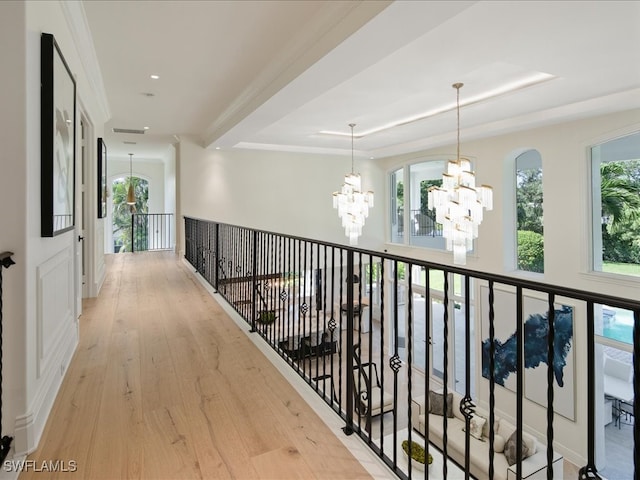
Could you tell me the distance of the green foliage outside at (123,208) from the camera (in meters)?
12.2

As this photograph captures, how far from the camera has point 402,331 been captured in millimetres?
10859

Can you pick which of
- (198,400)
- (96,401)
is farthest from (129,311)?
(198,400)

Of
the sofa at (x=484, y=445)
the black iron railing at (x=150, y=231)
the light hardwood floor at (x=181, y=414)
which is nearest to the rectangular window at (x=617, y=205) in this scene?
the sofa at (x=484, y=445)

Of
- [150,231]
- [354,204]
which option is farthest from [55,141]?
[150,231]

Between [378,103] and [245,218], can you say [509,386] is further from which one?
[245,218]

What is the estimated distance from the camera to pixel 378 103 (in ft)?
18.4

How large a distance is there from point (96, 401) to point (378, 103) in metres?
5.10

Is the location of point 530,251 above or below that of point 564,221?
below

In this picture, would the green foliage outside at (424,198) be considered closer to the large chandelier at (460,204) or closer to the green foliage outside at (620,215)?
the green foliage outside at (620,215)

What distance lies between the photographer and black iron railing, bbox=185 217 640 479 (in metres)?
1.20

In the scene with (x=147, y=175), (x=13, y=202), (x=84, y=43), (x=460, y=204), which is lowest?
(x=13, y=202)

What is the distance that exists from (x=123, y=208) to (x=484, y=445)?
12.0 meters

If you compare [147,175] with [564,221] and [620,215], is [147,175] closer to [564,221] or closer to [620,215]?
[564,221]

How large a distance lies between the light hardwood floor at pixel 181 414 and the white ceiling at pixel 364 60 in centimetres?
270
